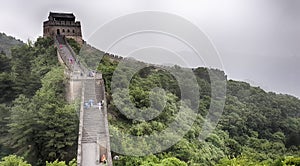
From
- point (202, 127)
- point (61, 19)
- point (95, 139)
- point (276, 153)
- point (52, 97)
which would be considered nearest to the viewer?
point (95, 139)

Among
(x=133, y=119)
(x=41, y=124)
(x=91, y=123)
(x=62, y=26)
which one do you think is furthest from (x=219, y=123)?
(x=41, y=124)

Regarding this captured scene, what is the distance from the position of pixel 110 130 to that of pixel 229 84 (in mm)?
35877

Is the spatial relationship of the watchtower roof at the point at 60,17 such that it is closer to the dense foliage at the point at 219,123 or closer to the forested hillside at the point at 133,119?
the forested hillside at the point at 133,119

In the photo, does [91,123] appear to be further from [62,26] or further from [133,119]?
[62,26]

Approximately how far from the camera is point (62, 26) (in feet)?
128

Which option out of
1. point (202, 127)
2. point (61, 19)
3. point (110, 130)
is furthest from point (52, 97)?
point (61, 19)

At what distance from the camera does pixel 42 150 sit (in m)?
19.5

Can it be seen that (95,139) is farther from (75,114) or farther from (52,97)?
(52,97)

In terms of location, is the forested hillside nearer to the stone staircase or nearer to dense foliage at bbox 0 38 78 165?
dense foliage at bbox 0 38 78 165

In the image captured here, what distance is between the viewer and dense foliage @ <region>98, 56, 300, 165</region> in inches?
864

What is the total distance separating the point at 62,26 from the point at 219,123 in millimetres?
18024

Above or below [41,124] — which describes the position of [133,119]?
above

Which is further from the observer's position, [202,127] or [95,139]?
[202,127]

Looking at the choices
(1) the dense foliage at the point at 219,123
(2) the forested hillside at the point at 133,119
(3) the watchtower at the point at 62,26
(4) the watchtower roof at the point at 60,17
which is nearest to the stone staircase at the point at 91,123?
(2) the forested hillside at the point at 133,119
